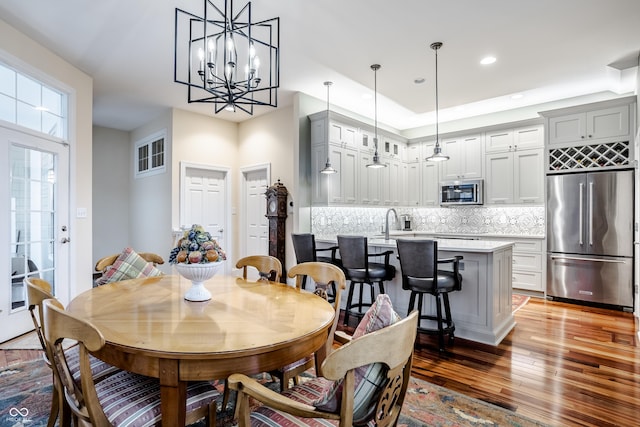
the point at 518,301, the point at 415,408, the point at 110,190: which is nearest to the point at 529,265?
the point at 518,301

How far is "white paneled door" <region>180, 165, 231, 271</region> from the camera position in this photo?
574cm

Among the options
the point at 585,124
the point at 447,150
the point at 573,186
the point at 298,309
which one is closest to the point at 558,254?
the point at 573,186

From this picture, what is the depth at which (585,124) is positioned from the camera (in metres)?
4.68

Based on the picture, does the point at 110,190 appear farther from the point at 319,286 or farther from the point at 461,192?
the point at 461,192

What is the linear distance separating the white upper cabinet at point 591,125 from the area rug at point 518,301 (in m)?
2.28

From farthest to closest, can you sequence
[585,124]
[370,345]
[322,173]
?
[322,173]
[585,124]
[370,345]

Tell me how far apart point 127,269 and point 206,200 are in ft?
10.7

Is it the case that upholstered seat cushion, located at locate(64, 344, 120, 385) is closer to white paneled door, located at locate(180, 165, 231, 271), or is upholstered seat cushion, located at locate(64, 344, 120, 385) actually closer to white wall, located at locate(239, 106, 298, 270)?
white wall, located at locate(239, 106, 298, 270)

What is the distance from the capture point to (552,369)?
272 centimetres

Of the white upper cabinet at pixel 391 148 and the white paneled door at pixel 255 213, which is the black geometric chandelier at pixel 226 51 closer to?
the white paneled door at pixel 255 213

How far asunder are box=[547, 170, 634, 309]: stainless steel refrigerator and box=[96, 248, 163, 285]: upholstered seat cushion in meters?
5.09

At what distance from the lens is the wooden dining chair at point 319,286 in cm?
190

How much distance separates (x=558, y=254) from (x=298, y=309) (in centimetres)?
460

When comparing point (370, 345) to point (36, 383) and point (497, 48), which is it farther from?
point (497, 48)
